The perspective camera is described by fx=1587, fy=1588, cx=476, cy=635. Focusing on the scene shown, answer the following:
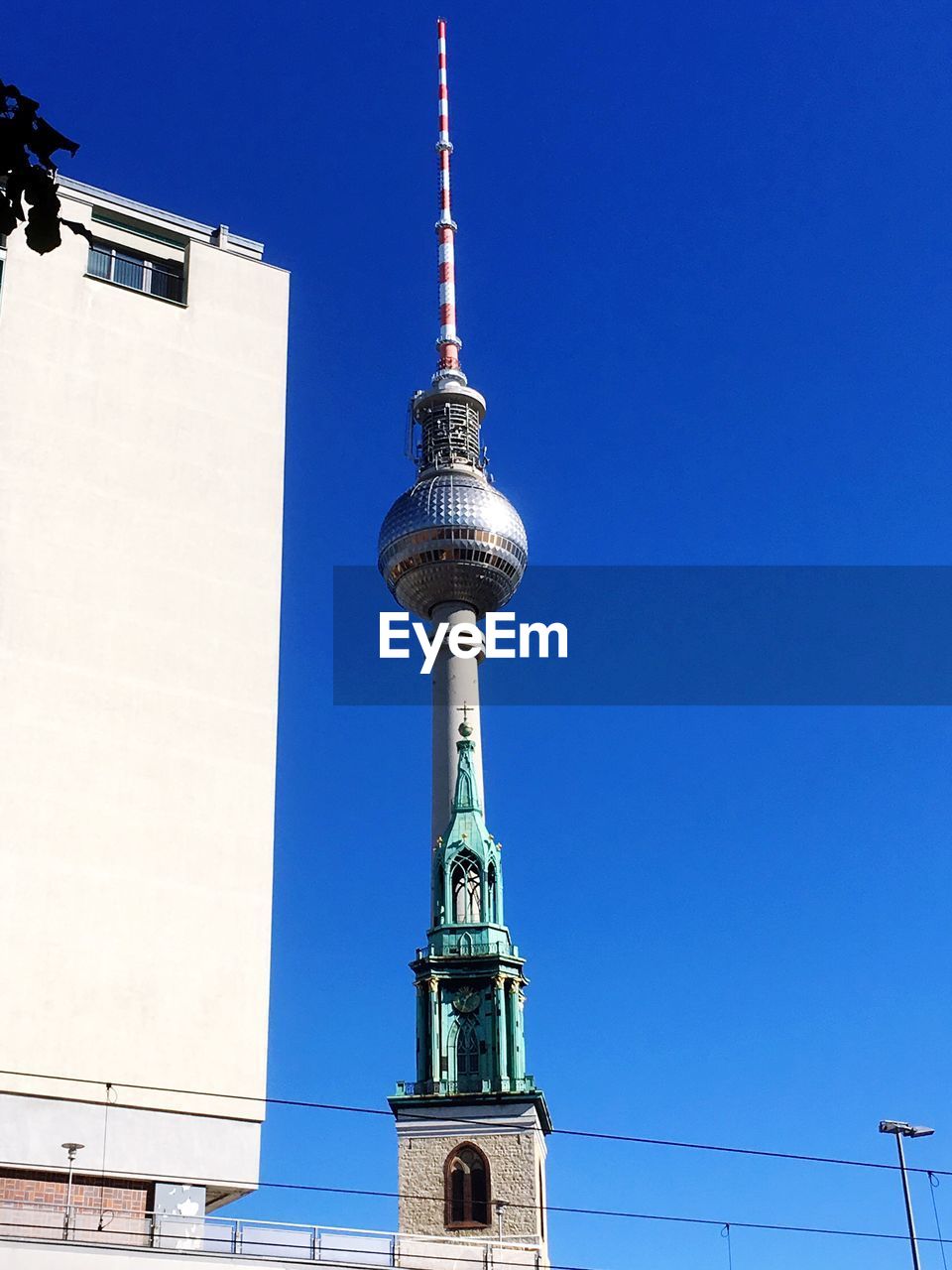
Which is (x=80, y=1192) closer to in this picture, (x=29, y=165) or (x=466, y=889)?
(x=29, y=165)

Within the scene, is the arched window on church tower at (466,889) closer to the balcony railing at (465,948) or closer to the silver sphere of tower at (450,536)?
the balcony railing at (465,948)

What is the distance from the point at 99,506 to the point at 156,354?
197 inches

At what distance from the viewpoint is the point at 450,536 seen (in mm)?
122750

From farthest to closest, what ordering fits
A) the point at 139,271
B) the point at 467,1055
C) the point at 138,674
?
the point at 467,1055, the point at 139,271, the point at 138,674

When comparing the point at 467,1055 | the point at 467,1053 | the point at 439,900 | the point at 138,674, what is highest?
the point at 439,900

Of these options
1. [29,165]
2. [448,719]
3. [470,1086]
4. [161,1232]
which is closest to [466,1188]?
[470,1086]

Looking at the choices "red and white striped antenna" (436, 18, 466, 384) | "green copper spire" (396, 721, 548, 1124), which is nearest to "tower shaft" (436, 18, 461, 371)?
"red and white striped antenna" (436, 18, 466, 384)

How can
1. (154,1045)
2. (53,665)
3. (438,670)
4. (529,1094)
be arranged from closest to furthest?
(154,1045), (53,665), (529,1094), (438,670)

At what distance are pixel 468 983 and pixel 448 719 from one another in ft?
83.5

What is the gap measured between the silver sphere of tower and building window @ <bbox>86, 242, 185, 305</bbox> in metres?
78.0

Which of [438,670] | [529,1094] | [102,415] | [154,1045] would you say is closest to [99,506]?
[102,415]

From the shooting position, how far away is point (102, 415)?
4141cm

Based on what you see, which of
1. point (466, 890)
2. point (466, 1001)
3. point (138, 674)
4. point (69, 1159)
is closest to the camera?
point (69, 1159)

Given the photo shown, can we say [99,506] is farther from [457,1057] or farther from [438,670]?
[438,670]
